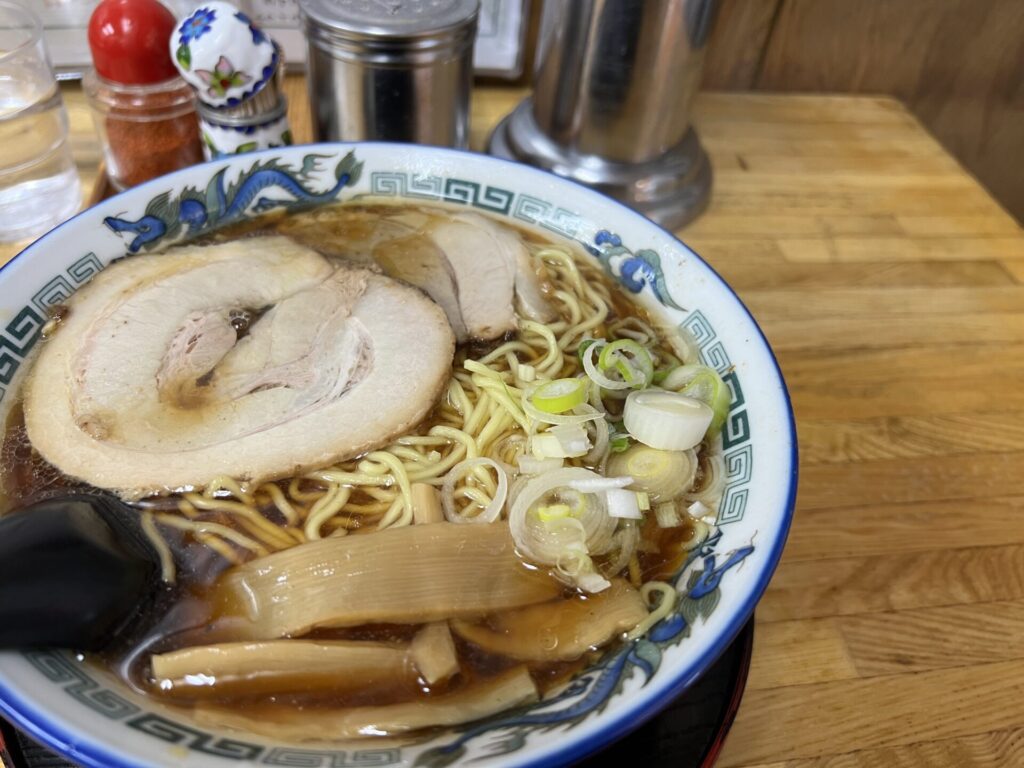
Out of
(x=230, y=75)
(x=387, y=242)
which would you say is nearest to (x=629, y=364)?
(x=387, y=242)

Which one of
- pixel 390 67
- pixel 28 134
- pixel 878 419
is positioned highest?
pixel 390 67

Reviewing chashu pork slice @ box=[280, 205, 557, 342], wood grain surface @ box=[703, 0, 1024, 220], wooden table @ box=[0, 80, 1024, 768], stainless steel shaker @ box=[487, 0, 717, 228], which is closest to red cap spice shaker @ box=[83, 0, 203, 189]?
wooden table @ box=[0, 80, 1024, 768]

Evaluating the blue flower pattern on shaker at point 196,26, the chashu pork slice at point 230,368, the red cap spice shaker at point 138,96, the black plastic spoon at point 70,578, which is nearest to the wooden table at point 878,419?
the red cap spice shaker at point 138,96

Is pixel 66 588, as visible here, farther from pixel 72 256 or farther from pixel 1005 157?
pixel 1005 157

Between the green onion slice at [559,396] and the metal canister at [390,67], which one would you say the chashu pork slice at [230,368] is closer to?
the green onion slice at [559,396]

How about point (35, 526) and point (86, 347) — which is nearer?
point (35, 526)

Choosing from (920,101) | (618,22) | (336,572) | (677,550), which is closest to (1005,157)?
(920,101)

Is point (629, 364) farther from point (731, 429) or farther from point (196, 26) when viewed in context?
point (196, 26)
